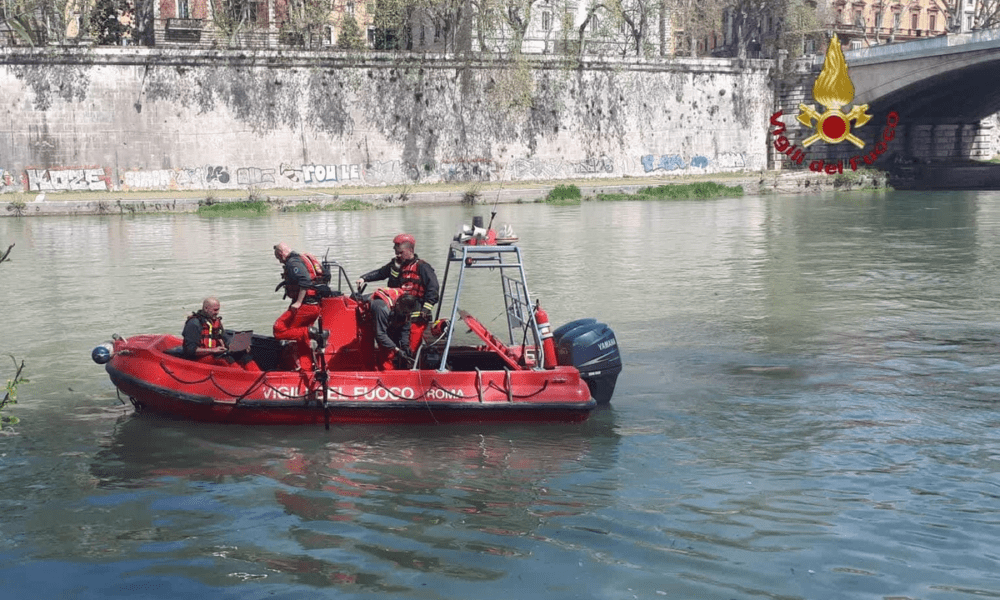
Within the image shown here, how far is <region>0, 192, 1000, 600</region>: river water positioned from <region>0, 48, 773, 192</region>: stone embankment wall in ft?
72.7

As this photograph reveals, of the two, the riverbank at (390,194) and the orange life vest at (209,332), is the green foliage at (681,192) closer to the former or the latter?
the riverbank at (390,194)

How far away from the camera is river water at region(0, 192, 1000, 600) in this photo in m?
6.49

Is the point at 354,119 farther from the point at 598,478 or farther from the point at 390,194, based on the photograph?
the point at 598,478

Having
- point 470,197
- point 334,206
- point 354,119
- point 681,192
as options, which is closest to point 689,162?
point 681,192

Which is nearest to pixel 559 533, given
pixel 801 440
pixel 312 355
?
pixel 801 440

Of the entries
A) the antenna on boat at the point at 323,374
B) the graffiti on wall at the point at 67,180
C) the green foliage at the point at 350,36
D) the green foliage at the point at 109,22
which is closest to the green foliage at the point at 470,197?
the green foliage at the point at 350,36

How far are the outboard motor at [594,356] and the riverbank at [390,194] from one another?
24378 millimetres

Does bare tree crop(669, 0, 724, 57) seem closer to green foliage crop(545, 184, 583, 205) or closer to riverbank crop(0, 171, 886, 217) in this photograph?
riverbank crop(0, 171, 886, 217)

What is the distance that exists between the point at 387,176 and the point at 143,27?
457 inches

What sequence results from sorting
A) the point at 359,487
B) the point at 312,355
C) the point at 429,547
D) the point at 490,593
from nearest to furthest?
the point at 490,593
the point at 429,547
the point at 359,487
the point at 312,355

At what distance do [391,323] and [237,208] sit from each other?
2511 cm

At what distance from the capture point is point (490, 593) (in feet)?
20.5

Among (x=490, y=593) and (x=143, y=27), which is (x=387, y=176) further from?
(x=490, y=593)

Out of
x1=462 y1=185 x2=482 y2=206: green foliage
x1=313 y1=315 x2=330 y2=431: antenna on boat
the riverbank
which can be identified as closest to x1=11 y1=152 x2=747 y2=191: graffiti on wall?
the riverbank
